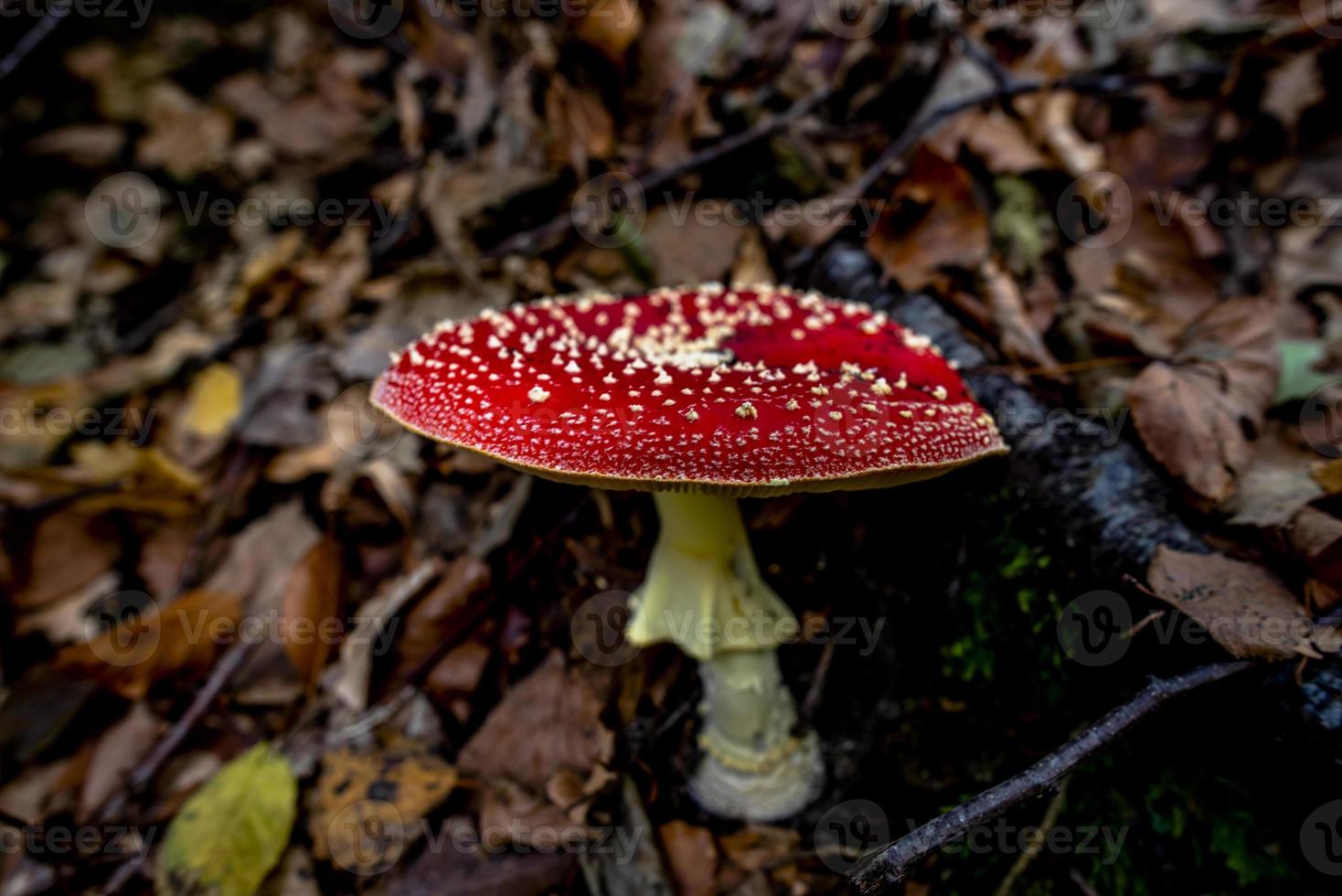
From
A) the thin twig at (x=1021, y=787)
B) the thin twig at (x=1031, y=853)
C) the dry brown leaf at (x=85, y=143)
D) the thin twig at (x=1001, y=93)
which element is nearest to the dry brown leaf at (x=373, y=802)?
the thin twig at (x=1021, y=787)

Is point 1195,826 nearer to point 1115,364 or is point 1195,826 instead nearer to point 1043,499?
point 1043,499

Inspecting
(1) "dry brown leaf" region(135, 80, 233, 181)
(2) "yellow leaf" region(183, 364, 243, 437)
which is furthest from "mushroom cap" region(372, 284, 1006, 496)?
(1) "dry brown leaf" region(135, 80, 233, 181)

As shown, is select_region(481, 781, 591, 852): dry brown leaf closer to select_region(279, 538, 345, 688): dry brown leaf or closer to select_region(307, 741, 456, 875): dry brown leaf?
select_region(307, 741, 456, 875): dry brown leaf

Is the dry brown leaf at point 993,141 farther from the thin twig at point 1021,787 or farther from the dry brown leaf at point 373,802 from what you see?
the dry brown leaf at point 373,802

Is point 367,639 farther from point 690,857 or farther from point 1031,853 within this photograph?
point 1031,853

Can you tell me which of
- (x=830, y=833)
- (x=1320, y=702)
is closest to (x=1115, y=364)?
(x=1320, y=702)

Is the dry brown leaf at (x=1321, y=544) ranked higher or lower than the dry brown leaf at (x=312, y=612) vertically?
higher
